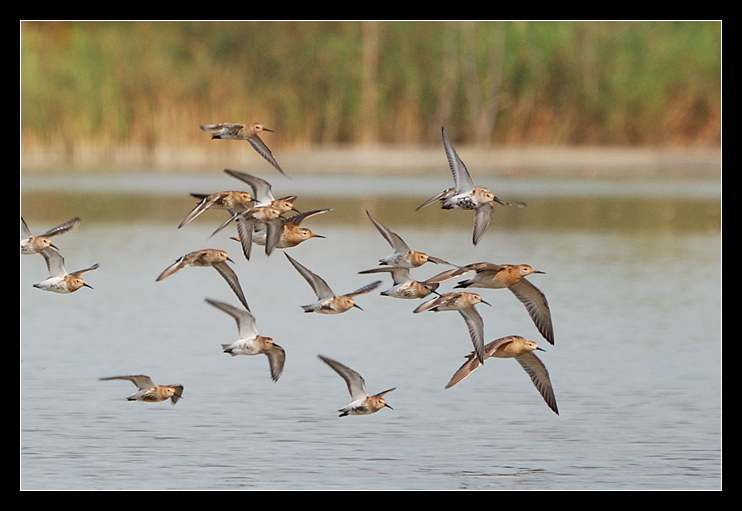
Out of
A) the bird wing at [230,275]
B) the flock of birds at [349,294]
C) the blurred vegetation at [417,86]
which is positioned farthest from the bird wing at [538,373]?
the blurred vegetation at [417,86]

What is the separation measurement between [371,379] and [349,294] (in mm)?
2647

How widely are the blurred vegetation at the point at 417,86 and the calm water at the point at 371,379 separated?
1433 cm

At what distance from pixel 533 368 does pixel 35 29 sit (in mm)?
39320

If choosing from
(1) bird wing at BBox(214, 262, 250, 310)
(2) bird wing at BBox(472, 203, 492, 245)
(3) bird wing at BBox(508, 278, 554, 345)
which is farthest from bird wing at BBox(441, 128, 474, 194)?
(1) bird wing at BBox(214, 262, 250, 310)

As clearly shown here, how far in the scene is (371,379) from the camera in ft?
38.9

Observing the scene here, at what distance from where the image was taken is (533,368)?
987 cm

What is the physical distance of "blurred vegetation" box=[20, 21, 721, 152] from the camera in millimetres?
36219

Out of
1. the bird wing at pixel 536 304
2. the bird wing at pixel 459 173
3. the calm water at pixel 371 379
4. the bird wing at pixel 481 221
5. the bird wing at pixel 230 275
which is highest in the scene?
the bird wing at pixel 459 173

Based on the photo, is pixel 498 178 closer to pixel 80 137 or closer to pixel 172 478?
pixel 80 137

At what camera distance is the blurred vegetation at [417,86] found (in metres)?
36.2

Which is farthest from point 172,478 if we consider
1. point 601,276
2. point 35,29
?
point 35,29

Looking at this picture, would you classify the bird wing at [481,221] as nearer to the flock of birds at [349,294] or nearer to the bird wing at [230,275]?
the flock of birds at [349,294]

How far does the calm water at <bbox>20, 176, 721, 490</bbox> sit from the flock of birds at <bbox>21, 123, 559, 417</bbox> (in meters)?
0.51

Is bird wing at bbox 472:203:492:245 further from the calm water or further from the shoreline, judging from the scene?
the shoreline
